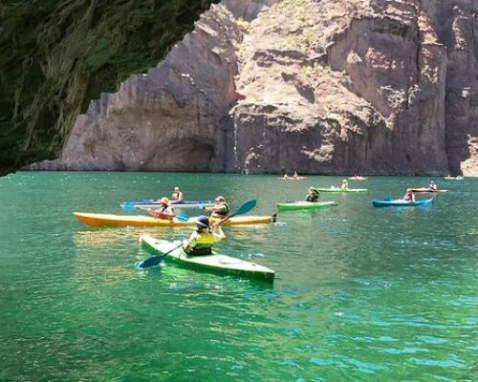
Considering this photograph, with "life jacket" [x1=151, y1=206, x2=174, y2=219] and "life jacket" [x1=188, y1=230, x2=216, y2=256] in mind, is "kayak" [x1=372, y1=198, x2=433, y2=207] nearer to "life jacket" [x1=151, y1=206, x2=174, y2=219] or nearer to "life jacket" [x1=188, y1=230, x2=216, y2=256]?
"life jacket" [x1=151, y1=206, x2=174, y2=219]

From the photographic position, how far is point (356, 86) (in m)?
87.6

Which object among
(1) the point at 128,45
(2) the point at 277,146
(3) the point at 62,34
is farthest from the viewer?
(2) the point at 277,146

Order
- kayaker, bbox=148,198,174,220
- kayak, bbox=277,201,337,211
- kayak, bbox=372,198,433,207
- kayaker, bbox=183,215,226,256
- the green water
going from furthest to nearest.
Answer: kayak, bbox=372,198,433,207, kayak, bbox=277,201,337,211, kayaker, bbox=148,198,174,220, kayaker, bbox=183,215,226,256, the green water

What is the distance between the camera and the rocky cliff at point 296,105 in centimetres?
8300

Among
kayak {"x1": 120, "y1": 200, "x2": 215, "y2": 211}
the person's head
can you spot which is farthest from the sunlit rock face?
kayak {"x1": 120, "y1": 200, "x2": 215, "y2": 211}

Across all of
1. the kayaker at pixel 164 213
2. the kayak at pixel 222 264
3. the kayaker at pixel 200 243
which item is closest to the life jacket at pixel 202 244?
the kayaker at pixel 200 243

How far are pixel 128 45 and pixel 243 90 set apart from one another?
8055cm

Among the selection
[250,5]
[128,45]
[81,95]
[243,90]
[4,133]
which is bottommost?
[4,133]

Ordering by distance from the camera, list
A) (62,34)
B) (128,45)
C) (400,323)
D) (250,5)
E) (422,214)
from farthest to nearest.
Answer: (250,5) → (422,214) → (400,323) → (128,45) → (62,34)

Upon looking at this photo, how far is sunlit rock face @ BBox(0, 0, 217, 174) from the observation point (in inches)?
227

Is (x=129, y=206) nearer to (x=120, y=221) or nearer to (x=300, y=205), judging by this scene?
(x=120, y=221)

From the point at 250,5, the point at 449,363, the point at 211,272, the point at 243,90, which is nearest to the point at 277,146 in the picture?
the point at 243,90

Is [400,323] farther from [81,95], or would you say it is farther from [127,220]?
[127,220]

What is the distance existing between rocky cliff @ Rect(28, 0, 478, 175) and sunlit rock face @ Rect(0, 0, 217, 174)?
7333 cm
